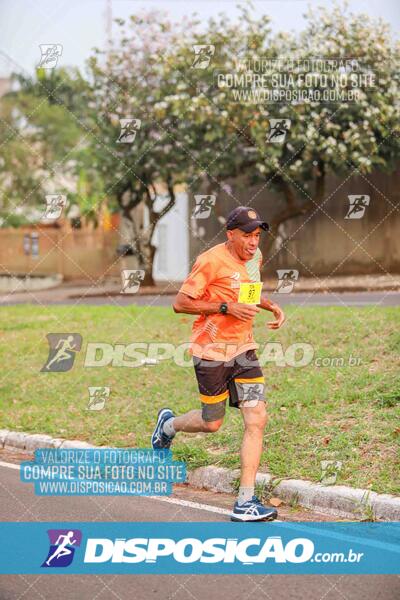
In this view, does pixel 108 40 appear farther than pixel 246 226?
Yes

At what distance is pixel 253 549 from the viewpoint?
18.5ft

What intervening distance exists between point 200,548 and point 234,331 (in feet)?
4.87

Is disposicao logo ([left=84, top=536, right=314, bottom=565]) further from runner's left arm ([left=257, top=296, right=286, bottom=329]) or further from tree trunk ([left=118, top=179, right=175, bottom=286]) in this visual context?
tree trunk ([left=118, top=179, right=175, bottom=286])

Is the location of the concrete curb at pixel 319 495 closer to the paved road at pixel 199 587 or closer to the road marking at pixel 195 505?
the road marking at pixel 195 505

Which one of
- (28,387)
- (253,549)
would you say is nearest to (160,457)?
(253,549)

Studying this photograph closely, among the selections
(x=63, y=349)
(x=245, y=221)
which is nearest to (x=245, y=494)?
(x=245, y=221)

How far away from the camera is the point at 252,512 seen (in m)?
6.24

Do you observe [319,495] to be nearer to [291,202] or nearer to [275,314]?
[275,314]

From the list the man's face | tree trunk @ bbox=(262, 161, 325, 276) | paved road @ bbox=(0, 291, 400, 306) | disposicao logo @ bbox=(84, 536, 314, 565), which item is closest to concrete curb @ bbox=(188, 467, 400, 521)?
disposicao logo @ bbox=(84, 536, 314, 565)

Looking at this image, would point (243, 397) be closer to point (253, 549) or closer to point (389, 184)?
point (253, 549)

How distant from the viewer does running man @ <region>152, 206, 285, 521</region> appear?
630 cm

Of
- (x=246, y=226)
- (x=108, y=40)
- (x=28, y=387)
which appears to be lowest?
(x=28, y=387)

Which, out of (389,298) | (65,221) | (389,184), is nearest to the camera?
(389,298)

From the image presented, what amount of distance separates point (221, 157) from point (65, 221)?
49.0ft
